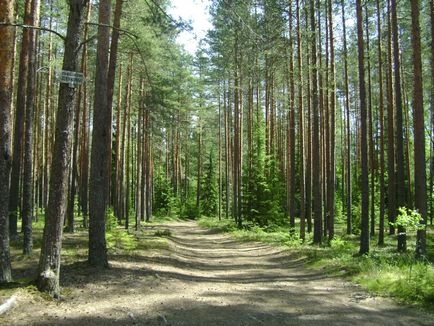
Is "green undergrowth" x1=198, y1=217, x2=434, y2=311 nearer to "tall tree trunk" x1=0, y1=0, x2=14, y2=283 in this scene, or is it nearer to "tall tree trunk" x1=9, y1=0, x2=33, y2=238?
"tall tree trunk" x1=0, y1=0, x2=14, y2=283

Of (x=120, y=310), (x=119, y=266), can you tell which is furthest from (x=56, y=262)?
(x=119, y=266)

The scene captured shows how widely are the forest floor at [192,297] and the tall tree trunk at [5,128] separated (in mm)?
597

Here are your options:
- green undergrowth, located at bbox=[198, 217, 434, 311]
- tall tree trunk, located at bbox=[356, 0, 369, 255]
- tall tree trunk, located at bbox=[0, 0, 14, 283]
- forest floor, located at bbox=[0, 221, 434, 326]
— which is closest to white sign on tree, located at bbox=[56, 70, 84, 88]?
tall tree trunk, located at bbox=[0, 0, 14, 283]

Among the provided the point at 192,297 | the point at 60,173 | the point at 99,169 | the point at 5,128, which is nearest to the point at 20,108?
the point at 99,169

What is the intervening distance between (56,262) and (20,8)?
1406 centimetres

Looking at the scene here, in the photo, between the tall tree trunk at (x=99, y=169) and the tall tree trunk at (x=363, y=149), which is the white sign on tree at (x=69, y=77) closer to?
the tall tree trunk at (x=99, y=169)

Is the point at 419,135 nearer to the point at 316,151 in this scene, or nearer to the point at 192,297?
the point at 316,151

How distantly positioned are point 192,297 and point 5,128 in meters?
4.57

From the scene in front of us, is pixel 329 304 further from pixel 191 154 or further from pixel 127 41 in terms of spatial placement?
pixel 191 154

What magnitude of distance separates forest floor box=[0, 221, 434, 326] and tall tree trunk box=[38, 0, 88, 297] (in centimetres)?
38

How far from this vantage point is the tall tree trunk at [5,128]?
641cm

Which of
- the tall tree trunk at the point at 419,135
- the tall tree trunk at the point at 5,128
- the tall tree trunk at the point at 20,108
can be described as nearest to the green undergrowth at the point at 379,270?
the tall tree trunk at the point at 419,135

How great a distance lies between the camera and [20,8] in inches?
637

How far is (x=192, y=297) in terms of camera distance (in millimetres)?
7332
